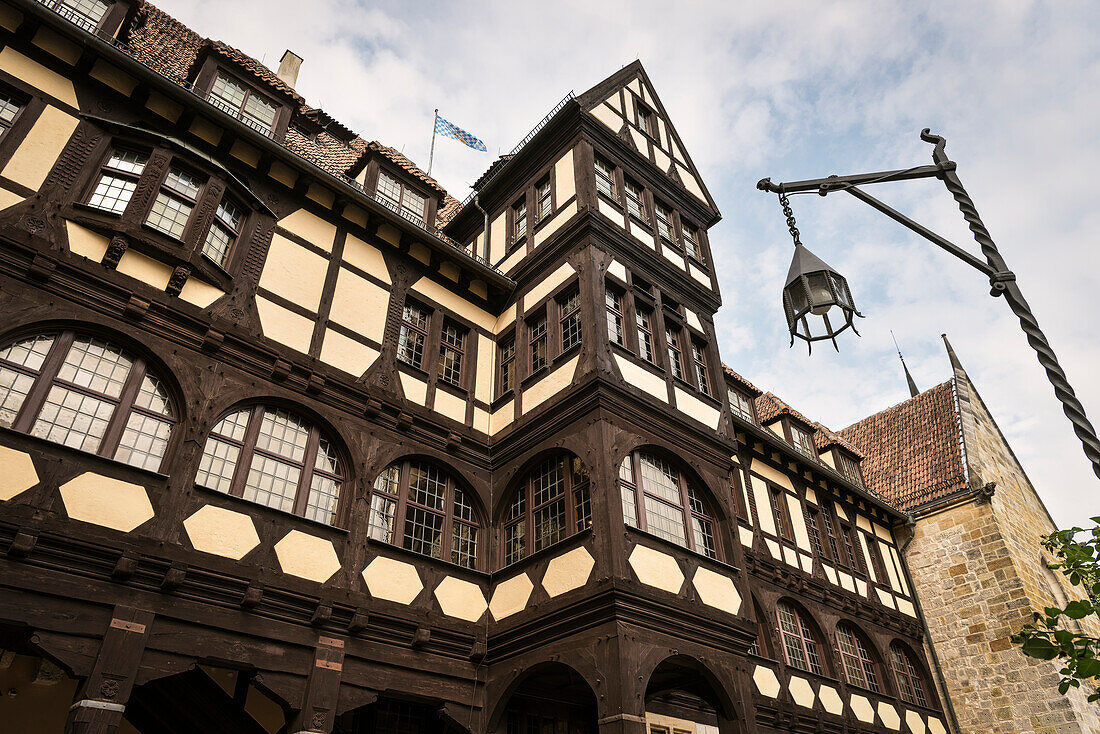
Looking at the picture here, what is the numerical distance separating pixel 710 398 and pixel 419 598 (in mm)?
6267

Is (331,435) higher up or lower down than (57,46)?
lower down

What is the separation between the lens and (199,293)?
9.85 m

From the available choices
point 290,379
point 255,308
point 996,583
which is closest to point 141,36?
point 255,308

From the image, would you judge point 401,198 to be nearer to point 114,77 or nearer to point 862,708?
point 114,77

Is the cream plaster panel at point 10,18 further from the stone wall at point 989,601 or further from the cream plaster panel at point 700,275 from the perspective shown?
the stone wall at point 989,601

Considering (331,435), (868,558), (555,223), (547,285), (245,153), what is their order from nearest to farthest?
(331,435), (245,153), (547,285), (555,223), (868,558)

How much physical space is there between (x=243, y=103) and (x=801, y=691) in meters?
15.3

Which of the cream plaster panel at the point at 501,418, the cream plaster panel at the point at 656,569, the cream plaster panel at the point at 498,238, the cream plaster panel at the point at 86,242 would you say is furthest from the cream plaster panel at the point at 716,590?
the cream plaster panel at the point at 86,242

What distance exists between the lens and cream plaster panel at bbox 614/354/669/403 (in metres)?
11.6

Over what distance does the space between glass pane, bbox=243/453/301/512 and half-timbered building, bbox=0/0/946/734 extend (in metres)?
0.04

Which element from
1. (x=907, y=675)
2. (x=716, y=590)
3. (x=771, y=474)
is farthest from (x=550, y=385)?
(x=907, y=675)

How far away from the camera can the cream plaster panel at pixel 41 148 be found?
887 centimetres

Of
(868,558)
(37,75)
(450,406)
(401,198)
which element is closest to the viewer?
(37,75)

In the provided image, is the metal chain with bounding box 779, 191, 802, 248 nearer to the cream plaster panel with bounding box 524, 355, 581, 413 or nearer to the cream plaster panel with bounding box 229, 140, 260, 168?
the cream plaster panel with bounding box 524, 355, 581, 413
